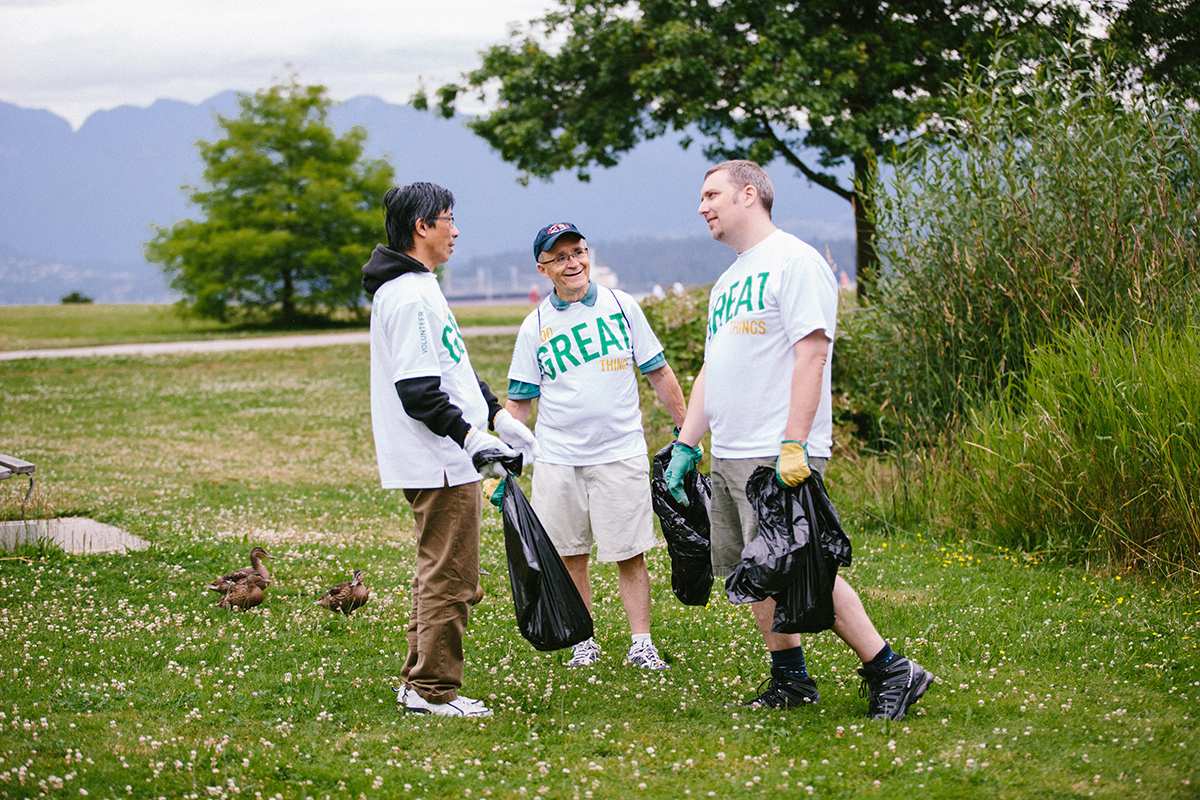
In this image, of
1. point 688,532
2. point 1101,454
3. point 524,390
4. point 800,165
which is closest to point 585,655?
point 688,532

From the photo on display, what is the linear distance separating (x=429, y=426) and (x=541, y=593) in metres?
0.85

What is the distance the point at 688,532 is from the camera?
4.36m

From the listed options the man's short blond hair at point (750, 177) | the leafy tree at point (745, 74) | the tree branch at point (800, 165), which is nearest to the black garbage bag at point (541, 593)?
the man's short blond hair at point (750, 177)

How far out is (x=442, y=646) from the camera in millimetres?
3848

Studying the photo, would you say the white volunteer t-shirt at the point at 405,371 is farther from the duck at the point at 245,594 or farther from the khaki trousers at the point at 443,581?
the duck at the point at 245,594

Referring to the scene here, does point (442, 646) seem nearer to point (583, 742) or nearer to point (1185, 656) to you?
point (583, 742)

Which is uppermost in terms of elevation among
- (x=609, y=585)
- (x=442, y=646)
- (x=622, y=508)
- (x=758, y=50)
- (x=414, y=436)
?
(x=758, y=50)

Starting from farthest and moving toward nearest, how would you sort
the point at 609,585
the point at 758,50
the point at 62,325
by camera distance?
the point at 62,325 < the point at 758,50 < the point at 609,585

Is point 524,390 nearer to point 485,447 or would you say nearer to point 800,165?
point 485,447

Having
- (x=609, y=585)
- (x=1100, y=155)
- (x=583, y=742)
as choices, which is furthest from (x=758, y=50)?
(x=583, y=742)

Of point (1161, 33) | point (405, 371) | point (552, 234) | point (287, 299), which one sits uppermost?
point (1161, 33)

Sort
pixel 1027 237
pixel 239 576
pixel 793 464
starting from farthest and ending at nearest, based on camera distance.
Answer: pixel 1027 237 < pixel 239 576 < pixel 793 464

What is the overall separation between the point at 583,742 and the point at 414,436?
1.35m

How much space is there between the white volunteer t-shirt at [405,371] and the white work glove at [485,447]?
0.15 meters
